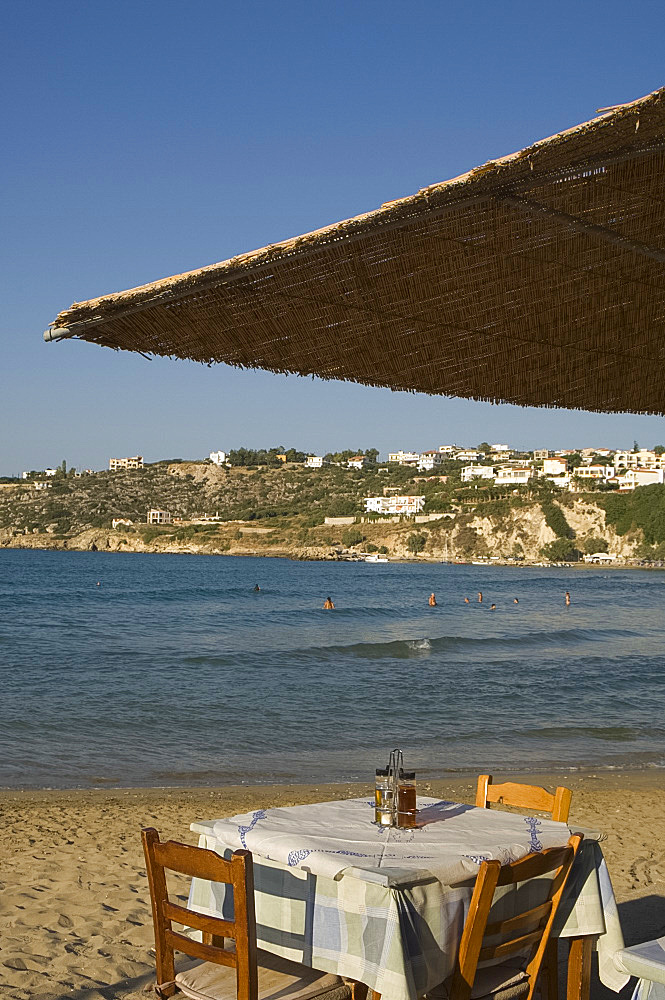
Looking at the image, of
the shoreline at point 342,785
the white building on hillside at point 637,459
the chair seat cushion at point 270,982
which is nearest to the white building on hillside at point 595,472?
the white building on hillside at point 637,459

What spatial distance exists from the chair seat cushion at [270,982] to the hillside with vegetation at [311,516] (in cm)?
8627

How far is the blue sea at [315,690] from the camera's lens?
398 inches

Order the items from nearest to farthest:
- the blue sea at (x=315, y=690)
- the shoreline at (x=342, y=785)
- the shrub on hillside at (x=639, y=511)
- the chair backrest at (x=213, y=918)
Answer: the chair backrest at (x=213, y=918) → the shoreline at (x=342, y=785) → the blue sea at (x=315, y=690) → the shrub on hillside at (x=639, y=511)

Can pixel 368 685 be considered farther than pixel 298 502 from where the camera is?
No

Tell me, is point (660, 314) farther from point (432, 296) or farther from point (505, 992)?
point (505, 992)

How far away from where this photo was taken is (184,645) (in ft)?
79.3

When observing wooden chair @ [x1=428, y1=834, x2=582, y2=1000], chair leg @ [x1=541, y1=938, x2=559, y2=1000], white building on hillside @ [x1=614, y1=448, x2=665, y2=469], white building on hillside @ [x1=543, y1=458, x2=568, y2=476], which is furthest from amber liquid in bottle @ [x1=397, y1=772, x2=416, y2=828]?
white building on hillside @ [x1=614, y1=448, x2=665, y2=469]

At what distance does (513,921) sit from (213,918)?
809mm

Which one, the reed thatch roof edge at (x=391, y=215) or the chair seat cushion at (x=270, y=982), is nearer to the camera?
the reed thatch roof edge at (x=391, y=215)

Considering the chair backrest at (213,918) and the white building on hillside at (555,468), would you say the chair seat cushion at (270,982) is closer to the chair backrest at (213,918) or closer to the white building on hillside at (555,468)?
the chair backrest at (213,918)

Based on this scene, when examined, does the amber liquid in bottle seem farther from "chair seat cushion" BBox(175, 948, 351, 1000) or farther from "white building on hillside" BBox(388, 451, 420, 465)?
"white building on hillside" BBox(388, 451, 420, 465)

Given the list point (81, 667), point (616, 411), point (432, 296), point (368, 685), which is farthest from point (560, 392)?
point (81, 667)

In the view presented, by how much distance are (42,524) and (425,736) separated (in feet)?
314

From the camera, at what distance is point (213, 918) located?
2412mm
